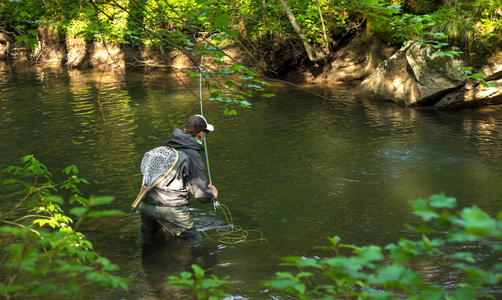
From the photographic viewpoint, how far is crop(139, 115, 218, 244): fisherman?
508 centimetres

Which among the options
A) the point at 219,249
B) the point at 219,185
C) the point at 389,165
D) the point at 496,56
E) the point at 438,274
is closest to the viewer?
the point at 438,274

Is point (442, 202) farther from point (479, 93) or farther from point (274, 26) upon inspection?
point (479, 93)

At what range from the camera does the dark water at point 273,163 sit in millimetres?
5547

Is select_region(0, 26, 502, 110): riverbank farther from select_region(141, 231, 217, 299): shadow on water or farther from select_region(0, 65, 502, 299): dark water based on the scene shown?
select_region(141, 231, 217, 299): shadow on water

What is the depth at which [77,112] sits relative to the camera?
46.4ft

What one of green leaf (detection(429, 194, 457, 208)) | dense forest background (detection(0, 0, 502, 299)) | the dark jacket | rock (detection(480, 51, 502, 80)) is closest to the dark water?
dense forest background (detection(0, 0, 502, 299))

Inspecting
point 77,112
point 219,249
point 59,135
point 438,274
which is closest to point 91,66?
point 77,112

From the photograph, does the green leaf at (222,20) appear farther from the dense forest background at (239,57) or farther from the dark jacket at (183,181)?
the dark jacket at (183,181)

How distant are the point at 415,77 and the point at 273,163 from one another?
23.4 feet

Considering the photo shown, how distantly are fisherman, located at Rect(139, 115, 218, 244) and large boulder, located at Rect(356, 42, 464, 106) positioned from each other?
9.35 meters

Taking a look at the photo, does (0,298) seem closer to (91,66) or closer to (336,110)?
(336,110)

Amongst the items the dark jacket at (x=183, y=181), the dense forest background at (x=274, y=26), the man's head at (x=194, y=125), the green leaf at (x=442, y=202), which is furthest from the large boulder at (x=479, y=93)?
the green leaf at (x=442, y=202)

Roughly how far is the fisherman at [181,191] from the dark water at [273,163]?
42 centimetres

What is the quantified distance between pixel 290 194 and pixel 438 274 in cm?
304
